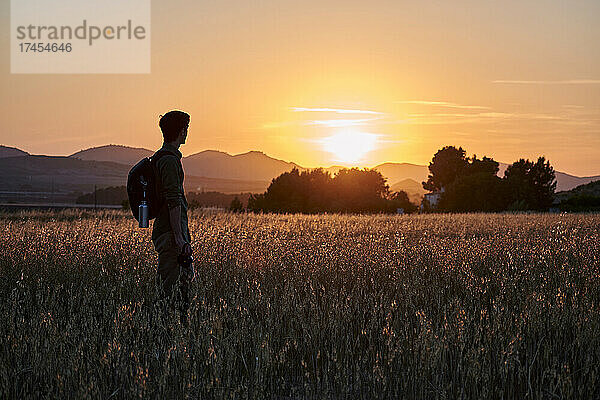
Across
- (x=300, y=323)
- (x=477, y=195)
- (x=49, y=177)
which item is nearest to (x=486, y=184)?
A: (x=477, y=195)

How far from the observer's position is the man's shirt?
5.59m

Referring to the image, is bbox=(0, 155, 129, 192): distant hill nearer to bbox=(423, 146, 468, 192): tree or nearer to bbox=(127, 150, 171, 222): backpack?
bbox=(423, 146, 468, 192): tree

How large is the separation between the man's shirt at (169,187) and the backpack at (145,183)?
0.05 m

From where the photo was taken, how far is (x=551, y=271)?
8.35 m

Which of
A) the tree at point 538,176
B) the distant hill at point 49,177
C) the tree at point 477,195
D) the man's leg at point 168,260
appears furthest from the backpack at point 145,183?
the distant hill at point 49,177

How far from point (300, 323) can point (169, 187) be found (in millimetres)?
1902

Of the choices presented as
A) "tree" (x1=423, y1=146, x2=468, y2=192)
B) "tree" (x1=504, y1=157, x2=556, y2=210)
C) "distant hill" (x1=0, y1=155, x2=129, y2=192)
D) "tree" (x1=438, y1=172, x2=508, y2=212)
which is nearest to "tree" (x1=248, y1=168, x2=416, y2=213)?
"tree" (x1=438, y1=172, x2=508, y2=212)

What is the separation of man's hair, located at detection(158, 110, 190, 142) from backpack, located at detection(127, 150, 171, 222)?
0.60 feet

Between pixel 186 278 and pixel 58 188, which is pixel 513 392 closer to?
pixel 186 278

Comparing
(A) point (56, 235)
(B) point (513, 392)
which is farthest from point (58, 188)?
(B) point (513, 392)

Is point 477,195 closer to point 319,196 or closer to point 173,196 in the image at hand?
point 319,196

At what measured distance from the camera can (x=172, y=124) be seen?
5.80 meters

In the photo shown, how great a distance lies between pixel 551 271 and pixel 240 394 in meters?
5.75

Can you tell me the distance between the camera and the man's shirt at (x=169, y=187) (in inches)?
220
